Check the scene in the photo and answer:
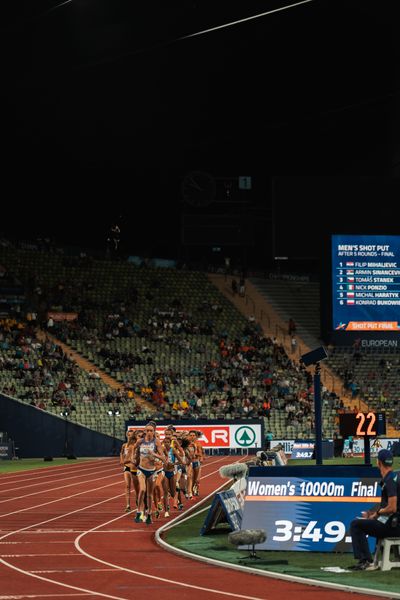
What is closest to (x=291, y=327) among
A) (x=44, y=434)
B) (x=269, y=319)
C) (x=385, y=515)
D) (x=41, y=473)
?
(x=269, y=319)

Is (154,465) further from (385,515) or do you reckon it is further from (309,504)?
(385,515)

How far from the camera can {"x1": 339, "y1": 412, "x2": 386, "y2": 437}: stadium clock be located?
26109mm

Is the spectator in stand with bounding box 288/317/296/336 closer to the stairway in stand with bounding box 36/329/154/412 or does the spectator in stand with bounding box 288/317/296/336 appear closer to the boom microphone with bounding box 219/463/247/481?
the stairway in stand with bounding box 36/329/154/412

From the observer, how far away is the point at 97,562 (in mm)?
14336

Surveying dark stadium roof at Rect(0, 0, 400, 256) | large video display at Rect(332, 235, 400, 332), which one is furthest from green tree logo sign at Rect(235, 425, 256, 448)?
dark stadium roof at Rect(0, 0, 400, 256)

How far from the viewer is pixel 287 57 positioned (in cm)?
4834

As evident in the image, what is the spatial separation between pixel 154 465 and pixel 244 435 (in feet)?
88.9

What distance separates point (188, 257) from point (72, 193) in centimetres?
842

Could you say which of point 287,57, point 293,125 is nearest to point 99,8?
point 287,57

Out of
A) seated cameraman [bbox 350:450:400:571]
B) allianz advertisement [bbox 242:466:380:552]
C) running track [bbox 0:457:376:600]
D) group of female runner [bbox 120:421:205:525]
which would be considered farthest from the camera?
group of female runner [bbox 120:421:205:525]

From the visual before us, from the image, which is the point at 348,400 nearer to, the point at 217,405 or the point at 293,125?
the point at 217,405

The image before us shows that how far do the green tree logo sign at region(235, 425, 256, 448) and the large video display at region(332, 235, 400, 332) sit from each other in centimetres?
568

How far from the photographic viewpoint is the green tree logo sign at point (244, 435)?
47000 mm

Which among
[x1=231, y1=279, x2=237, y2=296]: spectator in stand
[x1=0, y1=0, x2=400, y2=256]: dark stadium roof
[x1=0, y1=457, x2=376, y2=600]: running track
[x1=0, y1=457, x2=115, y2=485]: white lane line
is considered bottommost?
[x1=0, y1=457, x2=376, y2=600]: running track
